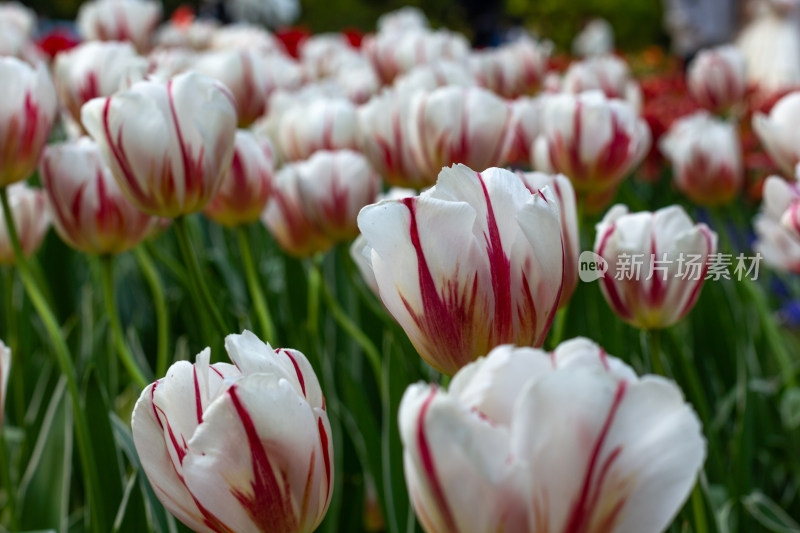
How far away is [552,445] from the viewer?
1.04ft

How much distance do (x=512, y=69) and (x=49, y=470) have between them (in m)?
1.18

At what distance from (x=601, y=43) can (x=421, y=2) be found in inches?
278

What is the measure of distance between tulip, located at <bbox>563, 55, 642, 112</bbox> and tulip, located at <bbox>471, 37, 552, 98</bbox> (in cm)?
13

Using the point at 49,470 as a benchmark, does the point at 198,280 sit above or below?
above

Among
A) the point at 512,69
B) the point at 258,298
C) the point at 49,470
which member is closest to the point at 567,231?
the point at 258,298

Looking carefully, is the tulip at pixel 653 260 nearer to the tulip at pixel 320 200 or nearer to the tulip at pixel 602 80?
the tulip at pixel 320 200

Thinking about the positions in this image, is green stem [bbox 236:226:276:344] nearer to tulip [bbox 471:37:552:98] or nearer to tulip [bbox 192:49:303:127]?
tulip [bbox 192:49:303:127]

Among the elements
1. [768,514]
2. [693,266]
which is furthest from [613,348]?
[693,266]

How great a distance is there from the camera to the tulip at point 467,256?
444 millimetres

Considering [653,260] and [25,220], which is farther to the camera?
[25,220]

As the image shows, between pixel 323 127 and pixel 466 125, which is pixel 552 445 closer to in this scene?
pixel 466 125

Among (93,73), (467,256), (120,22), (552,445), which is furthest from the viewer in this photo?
(120,22)

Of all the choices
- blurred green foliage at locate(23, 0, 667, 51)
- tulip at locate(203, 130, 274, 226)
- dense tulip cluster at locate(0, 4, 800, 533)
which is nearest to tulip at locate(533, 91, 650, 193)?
dense tulip cluster at locate(0, 4, 800, 533)

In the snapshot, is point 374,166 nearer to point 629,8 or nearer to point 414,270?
point 414,270
